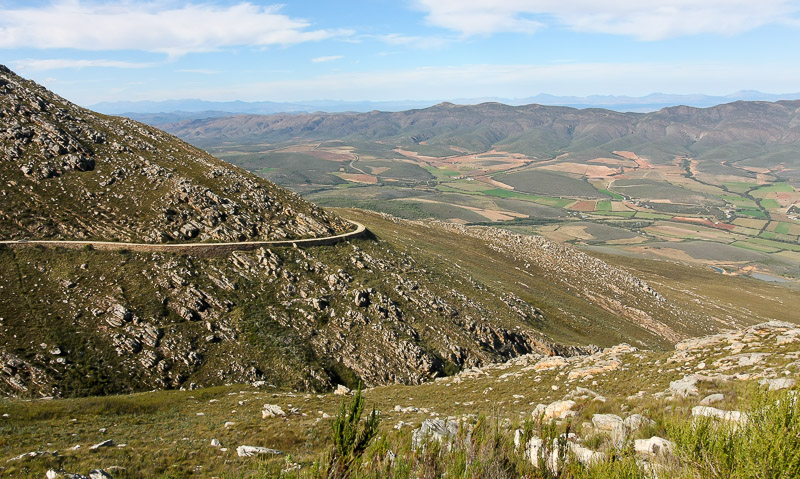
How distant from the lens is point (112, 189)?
68625mm

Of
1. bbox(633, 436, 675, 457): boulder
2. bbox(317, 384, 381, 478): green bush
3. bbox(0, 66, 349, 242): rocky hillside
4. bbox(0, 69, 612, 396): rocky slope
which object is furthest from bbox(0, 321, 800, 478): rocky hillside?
bbox(0, 66, 349, 242): rocky hillside

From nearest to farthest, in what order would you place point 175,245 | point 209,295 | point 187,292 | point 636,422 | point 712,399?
point 636,422
point 712,399
point 187,292
point 209,295
point 175,245

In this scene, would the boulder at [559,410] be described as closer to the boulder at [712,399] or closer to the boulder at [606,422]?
the boulder at [606,422]

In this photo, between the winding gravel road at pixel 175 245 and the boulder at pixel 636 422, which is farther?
the winding gravel road at pixel 175 245

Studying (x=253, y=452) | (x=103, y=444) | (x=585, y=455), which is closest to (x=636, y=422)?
(x=585, y=455)

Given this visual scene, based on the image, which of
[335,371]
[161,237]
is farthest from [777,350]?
[161,237]

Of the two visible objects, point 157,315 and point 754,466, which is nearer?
point 754,466

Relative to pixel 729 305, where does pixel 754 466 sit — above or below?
above

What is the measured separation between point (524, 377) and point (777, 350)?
18240 millimetres

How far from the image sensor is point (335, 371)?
169 ft

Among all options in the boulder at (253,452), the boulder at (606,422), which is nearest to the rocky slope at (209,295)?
the boulder at (253,452)

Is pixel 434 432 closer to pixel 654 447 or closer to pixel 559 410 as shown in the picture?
pixel 654 447

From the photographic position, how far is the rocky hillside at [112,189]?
6084cm

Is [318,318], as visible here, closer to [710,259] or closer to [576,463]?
[576,463]
